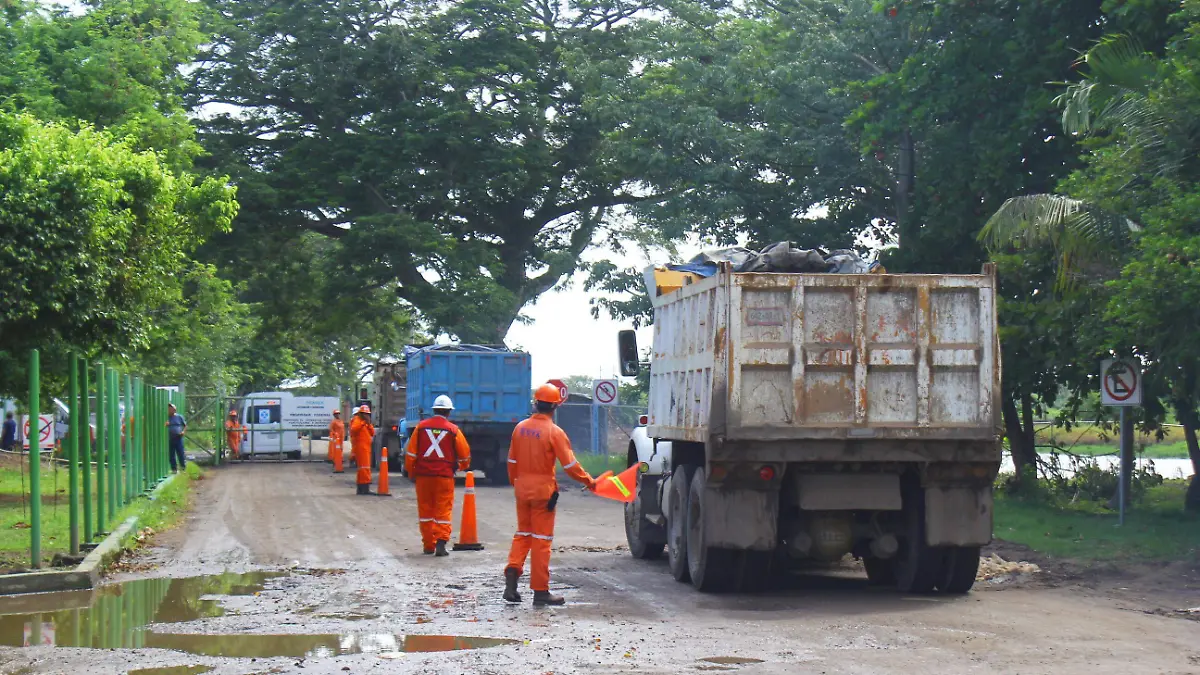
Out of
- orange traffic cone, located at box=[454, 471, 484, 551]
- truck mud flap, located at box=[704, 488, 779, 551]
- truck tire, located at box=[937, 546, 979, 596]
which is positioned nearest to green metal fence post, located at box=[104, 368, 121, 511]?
orange traffic cone, located at box=[454, 471, 484, 551]

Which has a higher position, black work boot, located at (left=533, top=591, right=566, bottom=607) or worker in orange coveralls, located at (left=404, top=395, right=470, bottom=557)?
worker in orange coveralls, located at (left=404, top=395, right=470, bottom=557)

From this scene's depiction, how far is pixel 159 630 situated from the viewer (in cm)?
973

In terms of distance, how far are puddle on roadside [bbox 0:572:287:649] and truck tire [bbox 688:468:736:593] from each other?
3.76 m

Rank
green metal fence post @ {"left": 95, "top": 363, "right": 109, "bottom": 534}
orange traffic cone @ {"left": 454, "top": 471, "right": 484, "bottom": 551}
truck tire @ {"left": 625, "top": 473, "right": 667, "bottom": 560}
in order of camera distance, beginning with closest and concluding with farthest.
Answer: truck tire @ {"left": 625, "top": 473, "right": 667, "bottom": 560}, green metal fence post @ {"left": 95, "top": 363, "right": 109, "bottom": 534}, orange traffic cone @ {"left": 454, "top": 471, "right": 484, "bottom": 551}

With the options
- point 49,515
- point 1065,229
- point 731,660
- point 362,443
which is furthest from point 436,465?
point 362,443

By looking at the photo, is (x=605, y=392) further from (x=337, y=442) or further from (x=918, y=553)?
(x=918, y=553)

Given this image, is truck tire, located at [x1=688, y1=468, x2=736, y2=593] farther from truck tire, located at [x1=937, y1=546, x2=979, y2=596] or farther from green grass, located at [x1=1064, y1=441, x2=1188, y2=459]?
green grass, located at [x1=1064, y1=441, x2=1188, y2=459]

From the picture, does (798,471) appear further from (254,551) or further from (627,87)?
(627,87)

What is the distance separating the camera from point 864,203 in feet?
90.0

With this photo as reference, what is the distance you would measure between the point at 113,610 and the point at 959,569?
267 inches

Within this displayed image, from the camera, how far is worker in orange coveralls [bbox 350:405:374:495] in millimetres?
25281

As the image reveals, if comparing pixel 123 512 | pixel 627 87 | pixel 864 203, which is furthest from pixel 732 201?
pixel 123 512

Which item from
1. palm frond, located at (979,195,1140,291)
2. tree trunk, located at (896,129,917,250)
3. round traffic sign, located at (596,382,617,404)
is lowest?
round traffic sign, located at (596,382,617,404)

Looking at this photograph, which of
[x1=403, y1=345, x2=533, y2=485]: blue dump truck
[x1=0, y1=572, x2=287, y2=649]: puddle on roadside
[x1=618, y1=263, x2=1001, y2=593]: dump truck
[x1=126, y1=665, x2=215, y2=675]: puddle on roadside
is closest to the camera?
[x1=126, y1=665, x2=215, y2=675]: puddle on roadside
